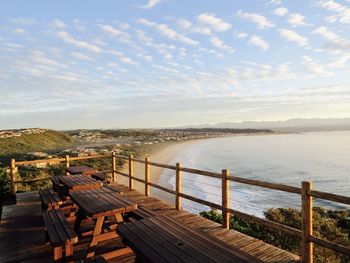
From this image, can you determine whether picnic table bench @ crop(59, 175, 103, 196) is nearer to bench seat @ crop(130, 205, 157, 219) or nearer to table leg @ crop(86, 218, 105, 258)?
bench seat @ crop(130, 205, 157, 219)

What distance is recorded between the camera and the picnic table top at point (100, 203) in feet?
16.4

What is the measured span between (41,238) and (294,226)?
9150mm

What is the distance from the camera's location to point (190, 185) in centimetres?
2044

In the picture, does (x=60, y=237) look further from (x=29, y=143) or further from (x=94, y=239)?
(x=29, y=143)

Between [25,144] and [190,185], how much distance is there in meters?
34.7

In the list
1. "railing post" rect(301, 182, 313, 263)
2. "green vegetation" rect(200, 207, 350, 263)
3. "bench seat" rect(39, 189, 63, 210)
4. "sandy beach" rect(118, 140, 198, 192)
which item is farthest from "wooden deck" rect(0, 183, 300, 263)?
"sandy beach" rect(118, 140, 198, 192)

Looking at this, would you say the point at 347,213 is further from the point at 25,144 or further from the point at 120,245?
the point at 25,144

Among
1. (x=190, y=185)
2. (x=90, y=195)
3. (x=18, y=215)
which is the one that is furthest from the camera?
(x=190, y=185)

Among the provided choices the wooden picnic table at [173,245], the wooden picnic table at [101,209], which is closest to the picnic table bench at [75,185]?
the wooden picnic table at [101,209]

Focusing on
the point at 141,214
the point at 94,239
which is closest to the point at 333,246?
the point at 141,214

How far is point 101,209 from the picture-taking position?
5051 mm

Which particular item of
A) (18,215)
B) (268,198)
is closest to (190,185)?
(268,198)

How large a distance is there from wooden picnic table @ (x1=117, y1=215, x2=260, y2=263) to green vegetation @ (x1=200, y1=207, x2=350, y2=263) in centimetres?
568

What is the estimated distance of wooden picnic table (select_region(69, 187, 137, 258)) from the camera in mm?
4996
